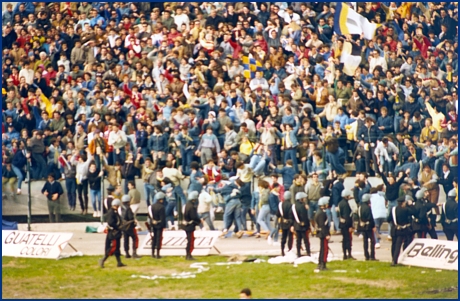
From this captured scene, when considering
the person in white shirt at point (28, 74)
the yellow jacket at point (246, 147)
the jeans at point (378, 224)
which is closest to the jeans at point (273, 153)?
the yellow jacket at point (246, 147)

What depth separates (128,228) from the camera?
64.0ft

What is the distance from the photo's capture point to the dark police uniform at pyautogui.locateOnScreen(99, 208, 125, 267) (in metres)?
19.4

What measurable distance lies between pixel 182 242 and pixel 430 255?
12.8 ft

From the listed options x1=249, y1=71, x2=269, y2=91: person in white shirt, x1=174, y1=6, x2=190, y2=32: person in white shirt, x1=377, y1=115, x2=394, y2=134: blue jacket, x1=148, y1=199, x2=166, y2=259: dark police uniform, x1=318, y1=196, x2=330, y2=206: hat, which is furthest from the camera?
x1=174, y1=6, x2=190, y2=32: person in white shirt

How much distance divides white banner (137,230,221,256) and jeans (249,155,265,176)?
Result: 3.95 feet

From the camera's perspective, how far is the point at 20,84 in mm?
21359

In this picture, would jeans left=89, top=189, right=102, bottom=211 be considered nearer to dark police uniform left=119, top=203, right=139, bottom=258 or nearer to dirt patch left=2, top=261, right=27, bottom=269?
dark police uniform left=119, top=203, right=139, bottom=258

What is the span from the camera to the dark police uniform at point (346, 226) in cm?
1934

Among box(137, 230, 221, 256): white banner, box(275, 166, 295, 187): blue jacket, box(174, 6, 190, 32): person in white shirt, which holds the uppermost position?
box(174, 6, 190, 32): person in white shirt

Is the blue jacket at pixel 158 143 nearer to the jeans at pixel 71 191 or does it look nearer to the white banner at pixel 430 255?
the jeans at pixel 71 191

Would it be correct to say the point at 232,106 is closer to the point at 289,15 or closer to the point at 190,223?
the point at 289,15

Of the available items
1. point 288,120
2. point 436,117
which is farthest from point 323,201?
point 436,117

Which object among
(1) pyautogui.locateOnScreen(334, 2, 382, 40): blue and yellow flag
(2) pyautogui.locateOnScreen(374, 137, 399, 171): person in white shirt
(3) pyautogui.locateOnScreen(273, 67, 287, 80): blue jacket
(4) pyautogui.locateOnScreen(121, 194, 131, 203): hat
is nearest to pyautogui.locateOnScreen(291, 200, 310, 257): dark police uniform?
(2) pyautogui.locateOnScreen(374, 137, 399, 171): person in white shirt

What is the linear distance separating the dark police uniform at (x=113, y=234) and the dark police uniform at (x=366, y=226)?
3.79 metres
